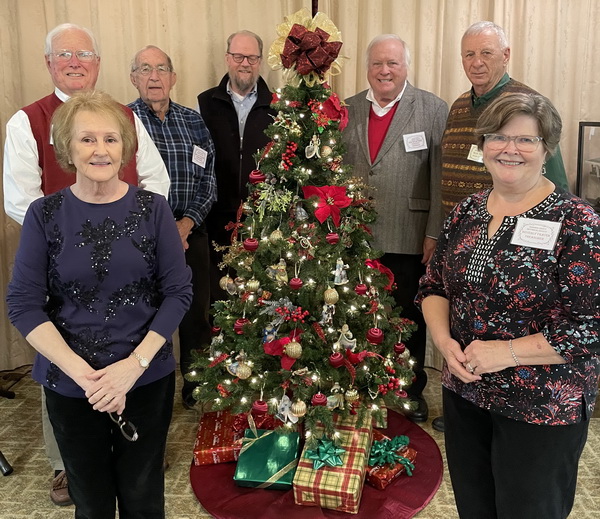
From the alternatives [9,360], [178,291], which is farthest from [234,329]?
[9,360]

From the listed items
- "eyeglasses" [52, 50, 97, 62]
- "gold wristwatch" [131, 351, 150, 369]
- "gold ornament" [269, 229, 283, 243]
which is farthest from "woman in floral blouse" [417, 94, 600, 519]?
"eyeglasses" [52, 50, 97, 62]

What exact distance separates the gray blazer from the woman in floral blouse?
1.40 metres

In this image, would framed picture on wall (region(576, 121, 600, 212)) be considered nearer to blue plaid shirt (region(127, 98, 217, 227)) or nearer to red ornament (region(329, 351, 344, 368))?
red ornament (region(329, 351, 344, 368))

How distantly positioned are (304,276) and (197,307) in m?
0.92

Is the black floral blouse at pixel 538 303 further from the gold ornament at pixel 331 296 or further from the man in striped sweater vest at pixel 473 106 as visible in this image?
the man in striped sweater vest at pixel 473 106

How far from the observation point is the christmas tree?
8.23 ft

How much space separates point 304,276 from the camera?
254 centimetres

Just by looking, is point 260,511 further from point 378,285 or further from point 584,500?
point 584,500

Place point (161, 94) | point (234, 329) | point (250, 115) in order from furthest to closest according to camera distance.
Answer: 1. point (250, 115)
2. point (161, 94)
3. point (234, 329)

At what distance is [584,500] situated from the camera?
7.95 feet

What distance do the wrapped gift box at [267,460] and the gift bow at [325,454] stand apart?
0.11m

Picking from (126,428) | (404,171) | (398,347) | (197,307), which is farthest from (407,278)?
(126,428)

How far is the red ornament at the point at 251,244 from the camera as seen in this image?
2.55 m

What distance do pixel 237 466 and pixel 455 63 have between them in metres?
2.66
